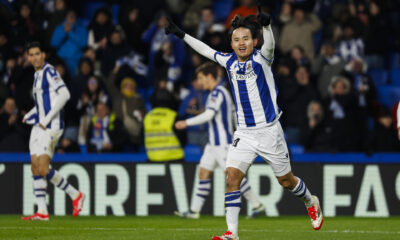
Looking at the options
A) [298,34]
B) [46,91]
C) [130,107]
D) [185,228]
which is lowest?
[185,228]

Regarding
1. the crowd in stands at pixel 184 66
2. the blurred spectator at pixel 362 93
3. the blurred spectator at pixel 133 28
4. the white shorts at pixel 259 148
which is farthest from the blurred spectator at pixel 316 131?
the white shorts at pixel 259 148

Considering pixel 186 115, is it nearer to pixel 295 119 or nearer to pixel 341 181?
pixel 295 119

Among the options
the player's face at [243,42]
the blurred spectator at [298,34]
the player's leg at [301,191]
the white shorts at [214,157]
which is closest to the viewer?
the player's face at [243,42]

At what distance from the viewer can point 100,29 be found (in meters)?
18.1

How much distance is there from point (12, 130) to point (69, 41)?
287 cm

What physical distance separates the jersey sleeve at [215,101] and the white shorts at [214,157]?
65 centimetres

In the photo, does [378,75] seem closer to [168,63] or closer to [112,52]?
[168,63]

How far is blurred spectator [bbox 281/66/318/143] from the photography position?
53.3ft

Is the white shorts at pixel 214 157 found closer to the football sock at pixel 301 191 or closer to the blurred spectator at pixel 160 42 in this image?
the football sock at pixel 301 191

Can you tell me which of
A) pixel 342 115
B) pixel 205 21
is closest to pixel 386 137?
pixel 342 115

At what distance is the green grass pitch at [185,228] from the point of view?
391 inches

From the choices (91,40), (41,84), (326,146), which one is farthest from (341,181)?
(91,40)

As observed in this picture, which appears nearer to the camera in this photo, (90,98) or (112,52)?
(90,98)

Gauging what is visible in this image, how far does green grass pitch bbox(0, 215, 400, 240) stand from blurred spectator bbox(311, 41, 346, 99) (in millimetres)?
4037
